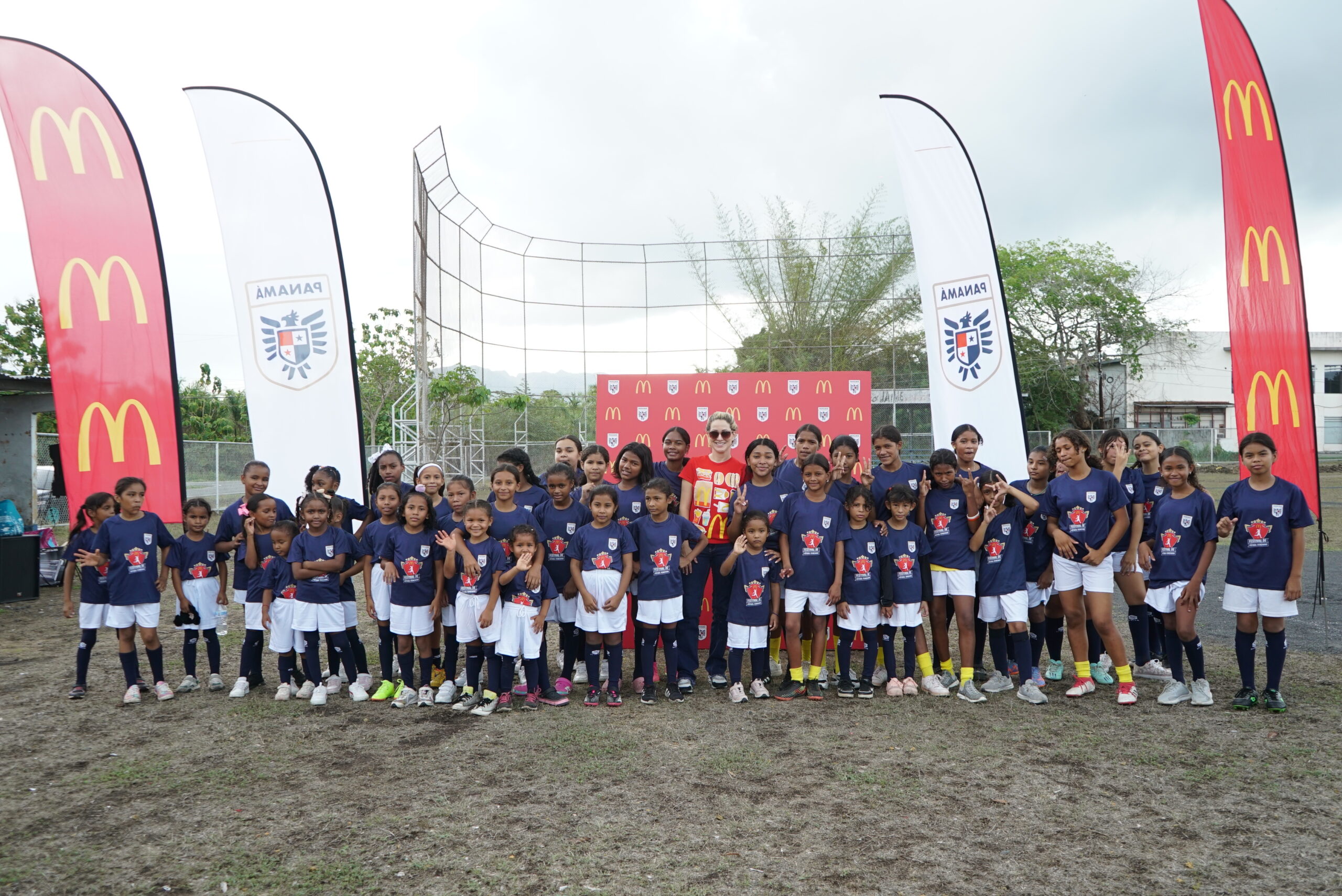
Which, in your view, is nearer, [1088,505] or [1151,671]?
[1088,505]

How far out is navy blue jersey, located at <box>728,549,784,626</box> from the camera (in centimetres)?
519

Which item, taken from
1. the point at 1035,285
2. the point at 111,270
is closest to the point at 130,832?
the point at 111,270

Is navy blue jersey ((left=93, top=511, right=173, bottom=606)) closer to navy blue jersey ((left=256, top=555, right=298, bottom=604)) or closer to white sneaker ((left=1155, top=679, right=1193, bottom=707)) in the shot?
navy blue jersey ((left=256, top=555, right=298, bottom=604))

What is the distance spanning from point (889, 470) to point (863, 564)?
690mm

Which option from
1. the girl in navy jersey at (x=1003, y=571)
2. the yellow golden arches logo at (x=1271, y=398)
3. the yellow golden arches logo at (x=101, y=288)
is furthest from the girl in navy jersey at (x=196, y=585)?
the yellow golden arches logo at (x=1271, y=398)

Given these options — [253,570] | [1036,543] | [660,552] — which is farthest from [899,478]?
[253,570]

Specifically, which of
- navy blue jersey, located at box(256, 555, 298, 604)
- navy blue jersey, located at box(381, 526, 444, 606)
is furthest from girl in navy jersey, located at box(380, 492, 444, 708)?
navy blue jersey, located at box(256, 555, 298, 604)

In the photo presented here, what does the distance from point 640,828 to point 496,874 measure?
0.62 metres

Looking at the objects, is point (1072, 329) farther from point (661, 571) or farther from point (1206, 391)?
point (661, 571)

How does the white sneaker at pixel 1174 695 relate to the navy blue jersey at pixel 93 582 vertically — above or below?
below

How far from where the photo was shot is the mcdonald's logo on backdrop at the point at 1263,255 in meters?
5.89

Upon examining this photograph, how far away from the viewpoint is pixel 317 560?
524 cm

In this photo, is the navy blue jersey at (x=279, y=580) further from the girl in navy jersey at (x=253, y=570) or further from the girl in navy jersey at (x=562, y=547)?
the girl in navy jersey at (x=562, y=547)

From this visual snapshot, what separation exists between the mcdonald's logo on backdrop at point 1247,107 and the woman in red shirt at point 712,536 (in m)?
4.08
